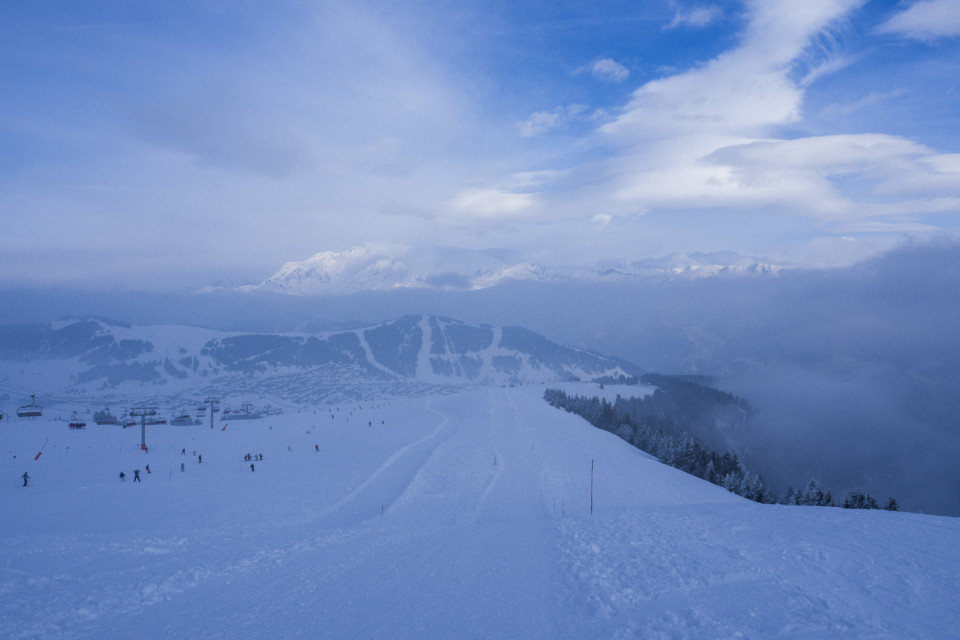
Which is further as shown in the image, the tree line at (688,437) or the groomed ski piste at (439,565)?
the tree line at (688,437)

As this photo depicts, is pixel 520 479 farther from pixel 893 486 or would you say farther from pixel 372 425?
pixel 893 486

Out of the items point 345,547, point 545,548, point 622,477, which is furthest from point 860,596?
point 622,477

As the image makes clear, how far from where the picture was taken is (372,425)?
76.7m

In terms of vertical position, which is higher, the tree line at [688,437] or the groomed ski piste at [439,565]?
the groomed ski piste at [439,565]

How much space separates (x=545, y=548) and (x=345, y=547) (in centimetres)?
850

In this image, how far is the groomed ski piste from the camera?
11.9 metres

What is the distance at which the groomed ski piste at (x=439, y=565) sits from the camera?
39.1ft

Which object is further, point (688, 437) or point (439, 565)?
point (688, 437)

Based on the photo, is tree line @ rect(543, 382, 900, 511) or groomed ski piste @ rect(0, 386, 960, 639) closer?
groomed ski piste @ rect(0, 386, 960, 639)

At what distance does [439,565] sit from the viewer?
17.0 meters

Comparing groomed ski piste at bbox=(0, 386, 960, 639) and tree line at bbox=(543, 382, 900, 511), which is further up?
groomed ski piste at bbox=(0, 386, 960, 639)

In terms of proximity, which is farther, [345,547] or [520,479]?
[520,479]

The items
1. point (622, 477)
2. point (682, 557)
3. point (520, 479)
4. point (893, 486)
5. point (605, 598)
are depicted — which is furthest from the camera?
point (893, 486)

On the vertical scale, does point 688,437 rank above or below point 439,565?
below
